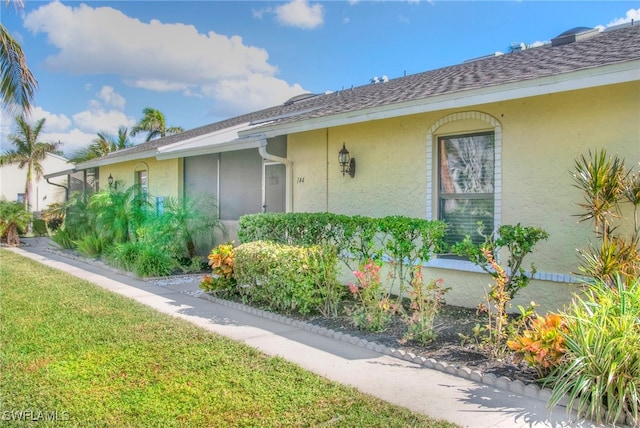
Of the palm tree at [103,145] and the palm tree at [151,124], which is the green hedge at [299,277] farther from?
the palm tree at [151,124]

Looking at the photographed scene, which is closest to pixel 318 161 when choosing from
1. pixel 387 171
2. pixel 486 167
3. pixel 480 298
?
pixel 387 171

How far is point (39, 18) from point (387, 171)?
38.0 ft

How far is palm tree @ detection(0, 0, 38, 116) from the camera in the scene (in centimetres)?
1167

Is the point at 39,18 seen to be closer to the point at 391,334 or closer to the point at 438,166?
the point at 438,166

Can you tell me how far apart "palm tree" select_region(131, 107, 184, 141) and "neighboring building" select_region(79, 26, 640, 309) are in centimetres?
2519

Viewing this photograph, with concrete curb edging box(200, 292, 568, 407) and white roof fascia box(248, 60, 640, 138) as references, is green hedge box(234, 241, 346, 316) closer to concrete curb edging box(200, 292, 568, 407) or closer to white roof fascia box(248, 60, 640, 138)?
concrete curb edging box(200, 292, 568, 407)

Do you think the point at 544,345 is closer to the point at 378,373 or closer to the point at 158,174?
the point at 378,373

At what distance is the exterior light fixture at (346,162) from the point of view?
8625mm

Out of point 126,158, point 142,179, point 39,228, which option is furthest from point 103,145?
point 126,158

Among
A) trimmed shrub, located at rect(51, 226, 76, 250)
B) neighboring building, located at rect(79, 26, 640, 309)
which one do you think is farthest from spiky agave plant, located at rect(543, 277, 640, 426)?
trimmed shrub, located at rect(51, 226, 76, 250)

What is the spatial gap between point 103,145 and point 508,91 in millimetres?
→ 30326

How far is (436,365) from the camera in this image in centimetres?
464

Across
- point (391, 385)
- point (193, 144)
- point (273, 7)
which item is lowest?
point (391, 385)

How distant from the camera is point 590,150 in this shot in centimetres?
571
